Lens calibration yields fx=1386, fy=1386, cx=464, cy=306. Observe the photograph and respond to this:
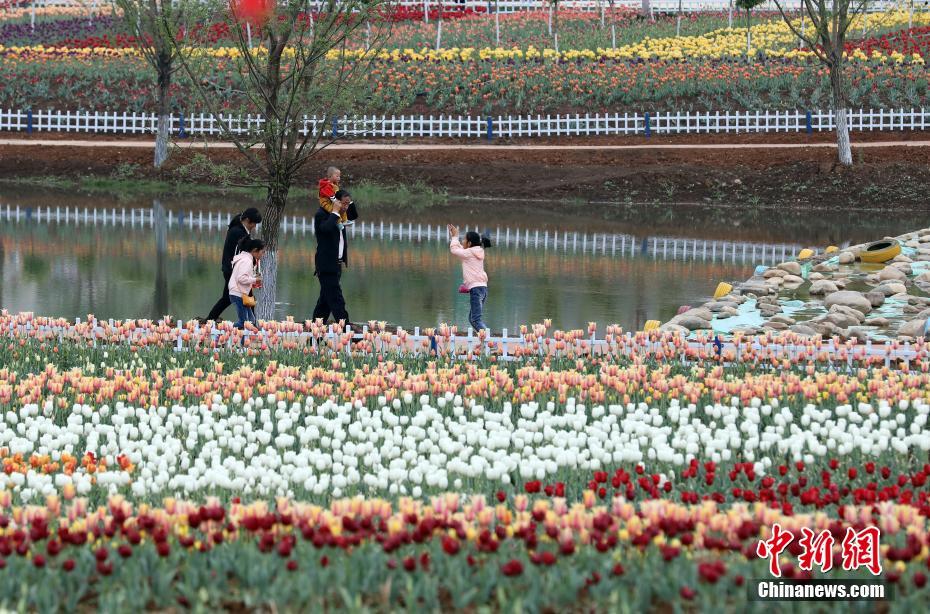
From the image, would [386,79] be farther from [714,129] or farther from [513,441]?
[513,441]

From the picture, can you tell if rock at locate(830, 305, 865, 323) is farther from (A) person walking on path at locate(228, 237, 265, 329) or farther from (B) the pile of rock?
(A) person walking on path at locate(228, 237, 265, 329)

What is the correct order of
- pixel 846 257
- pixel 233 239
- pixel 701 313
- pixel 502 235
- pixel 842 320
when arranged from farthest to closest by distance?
pixel 502 235, pixel 846 257, pixel 701 313, pixel 842 320, pixel 233 239

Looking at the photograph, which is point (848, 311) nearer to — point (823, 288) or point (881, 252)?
point (823, 288)

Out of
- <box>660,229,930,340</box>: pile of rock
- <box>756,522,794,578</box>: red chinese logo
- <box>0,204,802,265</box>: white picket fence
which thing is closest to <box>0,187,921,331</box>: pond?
<box>0,204,802,265</box>: white picket fence

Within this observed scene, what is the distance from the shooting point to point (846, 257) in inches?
883

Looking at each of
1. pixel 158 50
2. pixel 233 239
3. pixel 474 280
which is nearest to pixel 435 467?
pixel 474 280

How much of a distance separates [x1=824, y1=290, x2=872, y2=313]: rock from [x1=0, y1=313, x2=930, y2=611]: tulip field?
512 cm

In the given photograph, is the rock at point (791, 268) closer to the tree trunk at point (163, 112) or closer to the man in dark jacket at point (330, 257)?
the man in dark jacket at point (330, 257)

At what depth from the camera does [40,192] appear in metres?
36.0

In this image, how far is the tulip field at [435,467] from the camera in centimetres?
610

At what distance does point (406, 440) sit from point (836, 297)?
1064cm

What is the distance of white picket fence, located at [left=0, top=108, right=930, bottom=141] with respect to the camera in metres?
41.2

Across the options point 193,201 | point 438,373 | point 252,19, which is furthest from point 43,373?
point 193,201

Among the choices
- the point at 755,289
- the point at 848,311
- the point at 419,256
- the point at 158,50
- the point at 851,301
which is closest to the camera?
the point at 848,311
